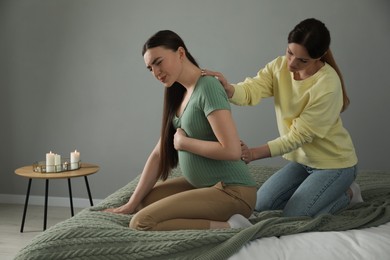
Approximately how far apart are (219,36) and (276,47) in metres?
0.37

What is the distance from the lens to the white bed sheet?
1.85 meters

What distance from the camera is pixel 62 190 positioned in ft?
14.0

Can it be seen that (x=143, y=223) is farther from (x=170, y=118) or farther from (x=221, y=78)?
(x=221, y=78)

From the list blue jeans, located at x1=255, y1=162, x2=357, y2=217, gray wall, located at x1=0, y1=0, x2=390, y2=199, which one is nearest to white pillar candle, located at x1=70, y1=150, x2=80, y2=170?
gray wall, located at x1=0, y1=0, x2=390, y2=199

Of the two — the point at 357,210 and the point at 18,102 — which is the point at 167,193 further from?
the point at 18,102

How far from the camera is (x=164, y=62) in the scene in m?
2.12

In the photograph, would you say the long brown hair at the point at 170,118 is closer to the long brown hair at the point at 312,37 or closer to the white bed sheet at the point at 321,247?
the long brown hair at the point at 312,37

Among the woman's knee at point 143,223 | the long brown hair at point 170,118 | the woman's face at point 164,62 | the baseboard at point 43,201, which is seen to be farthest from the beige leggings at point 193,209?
the baseboard at point 43,201

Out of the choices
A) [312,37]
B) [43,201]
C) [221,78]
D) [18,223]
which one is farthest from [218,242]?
[43,201]

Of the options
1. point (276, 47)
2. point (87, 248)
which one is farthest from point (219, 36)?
point (87, 248)

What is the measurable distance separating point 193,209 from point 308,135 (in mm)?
573

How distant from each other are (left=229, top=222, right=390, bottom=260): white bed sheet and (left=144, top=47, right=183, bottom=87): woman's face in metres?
0.65

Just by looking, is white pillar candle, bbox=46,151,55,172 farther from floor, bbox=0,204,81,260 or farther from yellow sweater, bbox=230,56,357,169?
yellow sweater, bbox=230,56,357,169

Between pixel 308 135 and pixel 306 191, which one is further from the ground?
pixel 308 135
